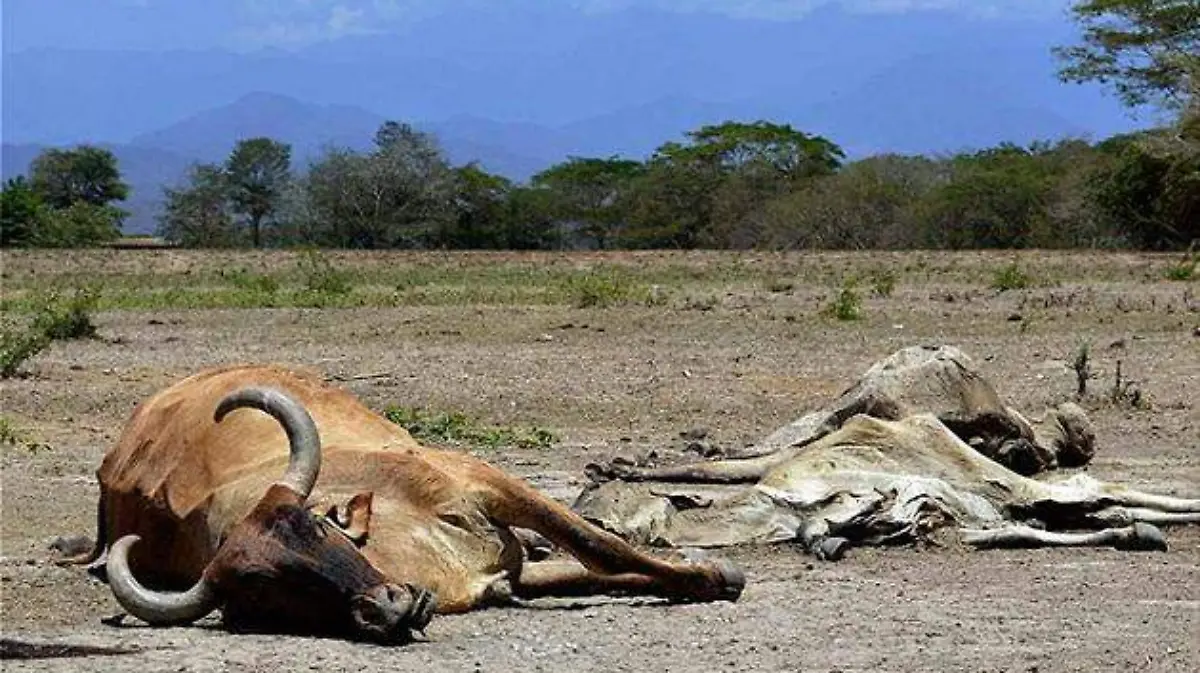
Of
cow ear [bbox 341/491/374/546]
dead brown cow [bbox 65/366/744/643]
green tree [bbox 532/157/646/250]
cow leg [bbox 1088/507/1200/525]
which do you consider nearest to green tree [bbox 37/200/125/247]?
green tree [bbox 532/157/646/250]

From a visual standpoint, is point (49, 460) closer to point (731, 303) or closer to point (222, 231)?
point (731, 303)

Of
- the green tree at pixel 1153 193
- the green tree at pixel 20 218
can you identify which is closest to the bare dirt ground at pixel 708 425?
the green tree at pixel 1153 193

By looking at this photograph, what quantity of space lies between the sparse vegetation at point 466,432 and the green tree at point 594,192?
1662 inches

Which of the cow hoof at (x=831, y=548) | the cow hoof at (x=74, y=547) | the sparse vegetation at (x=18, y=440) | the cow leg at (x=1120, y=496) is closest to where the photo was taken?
the cow hoof at (x=831, y=548)

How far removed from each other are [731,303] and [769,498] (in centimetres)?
1607

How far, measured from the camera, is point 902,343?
18.8 m

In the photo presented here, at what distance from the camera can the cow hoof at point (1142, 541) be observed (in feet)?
28.1

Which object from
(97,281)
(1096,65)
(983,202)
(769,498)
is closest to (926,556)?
(769,498)

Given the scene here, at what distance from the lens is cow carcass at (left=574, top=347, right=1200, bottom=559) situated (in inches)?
335

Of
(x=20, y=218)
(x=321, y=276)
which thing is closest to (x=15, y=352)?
(x=321, y=276)

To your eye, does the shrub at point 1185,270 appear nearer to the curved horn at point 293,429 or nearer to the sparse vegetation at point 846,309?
the sparse vegetation at point 846,309

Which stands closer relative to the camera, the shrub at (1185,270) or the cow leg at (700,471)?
the cow leg at (700,471)

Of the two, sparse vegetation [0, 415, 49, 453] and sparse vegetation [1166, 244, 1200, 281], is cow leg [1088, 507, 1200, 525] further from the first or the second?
sparse vegetation [1166, 244, 1200, 281]

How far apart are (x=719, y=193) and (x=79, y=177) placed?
24.4m
